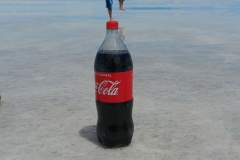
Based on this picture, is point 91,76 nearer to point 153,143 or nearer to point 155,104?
point 155,104

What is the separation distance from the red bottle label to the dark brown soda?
0.04 metres

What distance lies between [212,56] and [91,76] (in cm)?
299

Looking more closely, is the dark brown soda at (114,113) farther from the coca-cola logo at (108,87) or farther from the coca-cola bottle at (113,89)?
the coca-cola logo at (108,87)

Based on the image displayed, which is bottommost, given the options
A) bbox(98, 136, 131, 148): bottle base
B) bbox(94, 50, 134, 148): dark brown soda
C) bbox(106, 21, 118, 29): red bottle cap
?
bbox(98, 136, 131, 148): bottle base

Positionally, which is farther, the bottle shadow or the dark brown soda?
the bottle shadow

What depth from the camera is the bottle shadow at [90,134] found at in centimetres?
362

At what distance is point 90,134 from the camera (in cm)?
380

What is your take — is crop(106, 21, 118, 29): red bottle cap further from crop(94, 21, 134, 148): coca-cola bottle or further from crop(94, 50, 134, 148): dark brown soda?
crop(94, 50, 134, 148): dark brown soda

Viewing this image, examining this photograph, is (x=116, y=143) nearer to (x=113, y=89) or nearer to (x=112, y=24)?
(x=113, y=89)

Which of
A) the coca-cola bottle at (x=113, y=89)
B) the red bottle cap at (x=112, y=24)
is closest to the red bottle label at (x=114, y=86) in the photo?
the coca-cola bottle at (x=113, y=89)

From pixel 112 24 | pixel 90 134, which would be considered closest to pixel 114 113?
pixel 90 134

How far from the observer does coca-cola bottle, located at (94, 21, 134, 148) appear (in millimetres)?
3223

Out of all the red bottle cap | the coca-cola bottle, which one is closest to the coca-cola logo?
the coca-cola bottle

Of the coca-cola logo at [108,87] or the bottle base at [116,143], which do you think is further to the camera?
the bottle base at [116,143]
